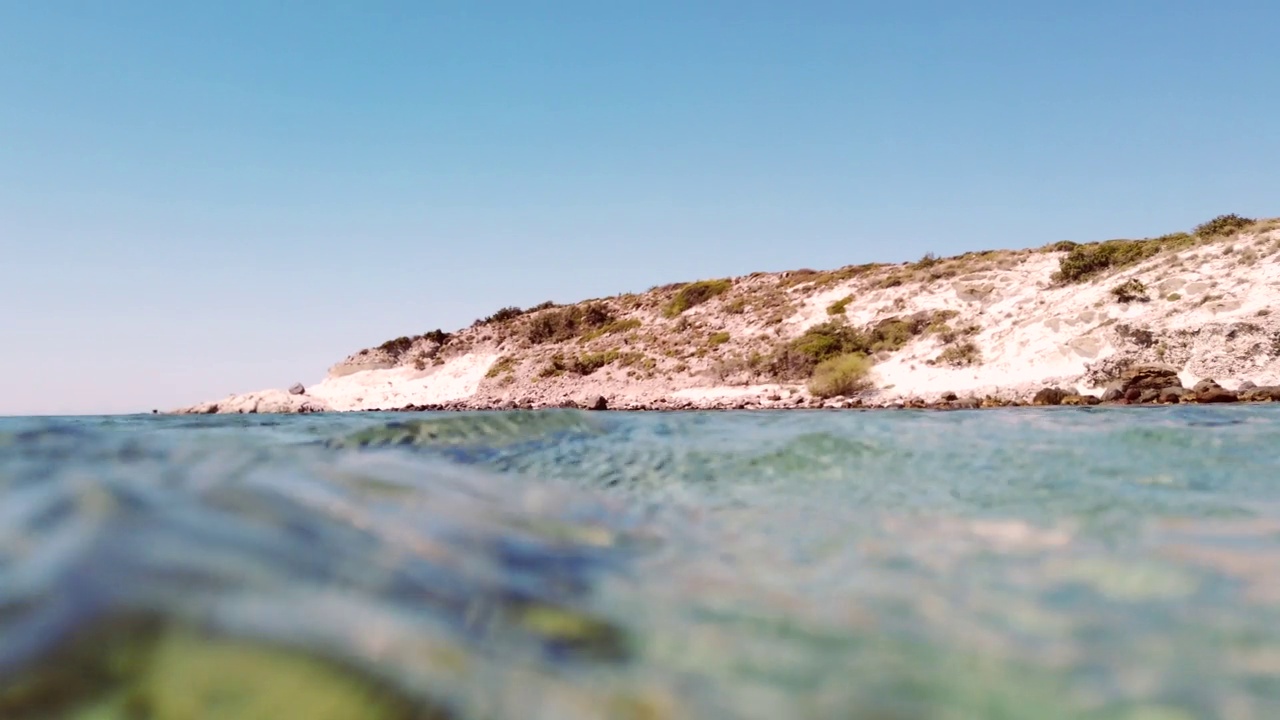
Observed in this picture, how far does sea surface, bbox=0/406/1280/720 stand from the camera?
1.70 meters

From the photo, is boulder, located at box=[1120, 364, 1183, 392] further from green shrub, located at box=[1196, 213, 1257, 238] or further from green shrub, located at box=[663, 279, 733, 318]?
green shrub, located at box=[663, 279, 733, 318]

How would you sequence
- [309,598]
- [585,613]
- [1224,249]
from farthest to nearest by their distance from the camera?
[1224,249], [585,613], [309,598]

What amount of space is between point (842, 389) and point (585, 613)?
25589 mm

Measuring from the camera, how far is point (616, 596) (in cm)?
254

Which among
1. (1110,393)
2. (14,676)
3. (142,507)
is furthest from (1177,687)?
(1110,393)

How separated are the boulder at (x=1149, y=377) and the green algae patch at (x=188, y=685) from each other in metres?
22.9

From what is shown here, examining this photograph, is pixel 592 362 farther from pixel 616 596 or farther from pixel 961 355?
pixel 616 596

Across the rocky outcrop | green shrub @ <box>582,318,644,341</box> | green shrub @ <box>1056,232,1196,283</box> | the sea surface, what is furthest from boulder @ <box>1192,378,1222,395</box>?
the rocky outcrop

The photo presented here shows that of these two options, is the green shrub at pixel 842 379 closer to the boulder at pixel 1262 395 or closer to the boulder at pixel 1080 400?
the boulder at pixel 1080 400

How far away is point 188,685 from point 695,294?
44.1m

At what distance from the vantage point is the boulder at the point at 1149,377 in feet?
65.3

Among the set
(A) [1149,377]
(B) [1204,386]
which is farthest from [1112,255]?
(B) [1204,386]

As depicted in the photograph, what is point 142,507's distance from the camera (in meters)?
3.02

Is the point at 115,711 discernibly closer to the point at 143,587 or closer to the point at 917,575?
the point at 143,587
